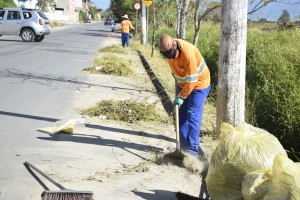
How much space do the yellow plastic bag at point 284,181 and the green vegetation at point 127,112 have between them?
4.42m

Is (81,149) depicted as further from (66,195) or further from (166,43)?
(66,195)

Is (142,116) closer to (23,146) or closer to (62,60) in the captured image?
(23,146)

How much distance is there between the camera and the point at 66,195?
12.4 feet

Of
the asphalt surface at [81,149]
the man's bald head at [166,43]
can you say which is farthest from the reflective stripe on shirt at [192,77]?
the asphalt surface at [81,149]

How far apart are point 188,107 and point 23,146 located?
7.28ft

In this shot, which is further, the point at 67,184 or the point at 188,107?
the point at 188,107

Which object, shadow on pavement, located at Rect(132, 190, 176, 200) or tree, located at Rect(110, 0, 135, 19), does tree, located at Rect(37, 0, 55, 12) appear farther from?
shadow on pavement, located at Rect(132, 190, 176, 200)

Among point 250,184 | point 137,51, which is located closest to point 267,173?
point 250,184

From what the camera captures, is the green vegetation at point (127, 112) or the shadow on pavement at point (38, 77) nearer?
the green vegetation at point (127, 112)

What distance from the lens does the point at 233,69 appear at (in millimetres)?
5863

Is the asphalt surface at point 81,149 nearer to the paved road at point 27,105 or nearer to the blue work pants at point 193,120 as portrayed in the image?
the paved road at point 27,105

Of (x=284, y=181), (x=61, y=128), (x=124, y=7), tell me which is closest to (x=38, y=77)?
(x=61, y=128)

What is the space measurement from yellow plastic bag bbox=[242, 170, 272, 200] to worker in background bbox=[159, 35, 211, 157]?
1.92m

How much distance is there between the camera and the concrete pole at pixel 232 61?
18.8 feet
